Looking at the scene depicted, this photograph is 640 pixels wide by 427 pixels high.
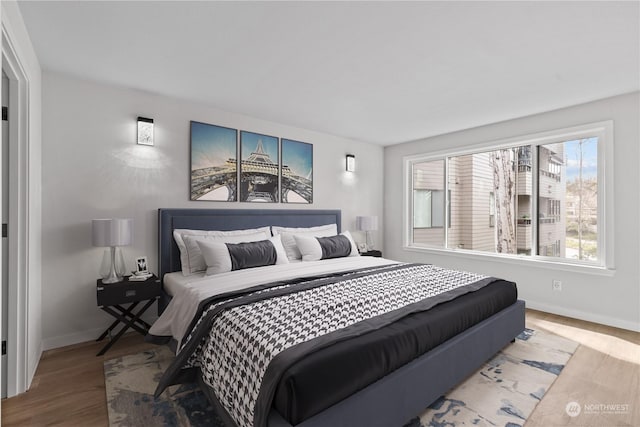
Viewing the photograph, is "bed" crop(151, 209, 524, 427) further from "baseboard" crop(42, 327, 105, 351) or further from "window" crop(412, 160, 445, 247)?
"window" crop(412, 160, 445, 247)

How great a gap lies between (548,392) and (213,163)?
3.67 meters

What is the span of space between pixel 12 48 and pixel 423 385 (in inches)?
122

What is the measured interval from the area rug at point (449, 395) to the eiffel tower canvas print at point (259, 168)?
2014 mm

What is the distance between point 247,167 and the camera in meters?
3.98

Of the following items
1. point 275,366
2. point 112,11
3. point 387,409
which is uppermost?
point 112,11

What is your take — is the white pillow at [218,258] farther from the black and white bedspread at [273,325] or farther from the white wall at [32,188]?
the white wall at [32,188]

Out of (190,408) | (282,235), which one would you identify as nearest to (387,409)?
(190,408)

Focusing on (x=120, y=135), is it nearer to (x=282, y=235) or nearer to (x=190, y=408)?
(x=282, y=235)

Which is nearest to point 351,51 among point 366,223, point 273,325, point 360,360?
point 273,325

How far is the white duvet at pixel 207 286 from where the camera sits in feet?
8.00

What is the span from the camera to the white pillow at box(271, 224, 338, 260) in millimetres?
3885

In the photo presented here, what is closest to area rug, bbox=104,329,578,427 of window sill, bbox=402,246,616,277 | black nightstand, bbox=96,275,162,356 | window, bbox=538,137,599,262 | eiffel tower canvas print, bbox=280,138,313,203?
black nightstand, bbox=96,275,162,356

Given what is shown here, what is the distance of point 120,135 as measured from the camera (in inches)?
124

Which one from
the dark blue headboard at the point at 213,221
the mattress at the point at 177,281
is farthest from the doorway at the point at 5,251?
the dark blue headboard at the point at 213,221
